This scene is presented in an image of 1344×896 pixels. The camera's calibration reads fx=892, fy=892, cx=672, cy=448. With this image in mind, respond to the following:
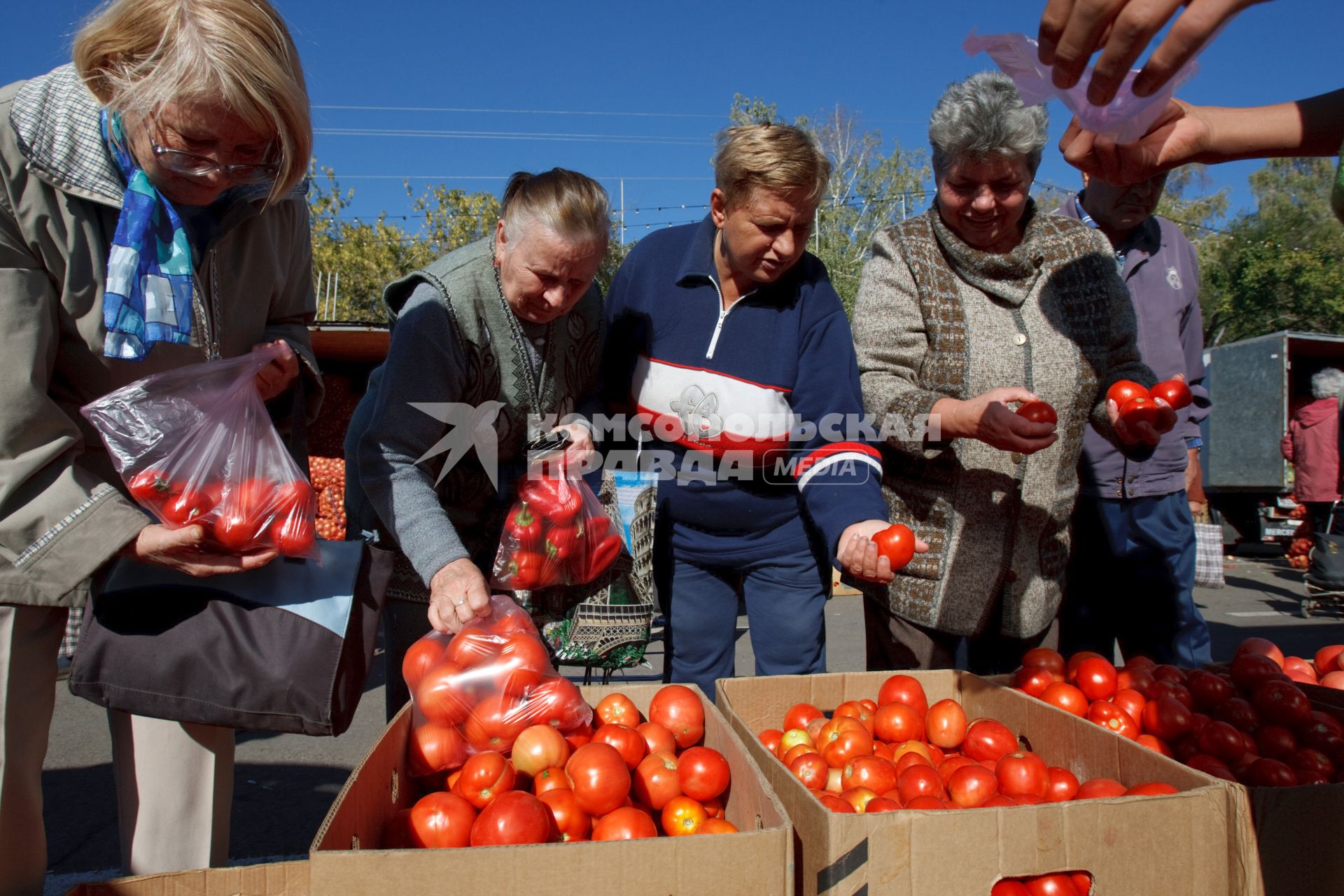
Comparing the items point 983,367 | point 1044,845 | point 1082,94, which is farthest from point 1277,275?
point 1044,845

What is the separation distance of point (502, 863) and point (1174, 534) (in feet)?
8.88

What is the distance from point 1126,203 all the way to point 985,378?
49.7 inches

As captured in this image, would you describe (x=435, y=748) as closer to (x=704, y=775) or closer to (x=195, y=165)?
(x=704, y=775)

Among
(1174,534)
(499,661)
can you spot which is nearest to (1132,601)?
(1174,534)

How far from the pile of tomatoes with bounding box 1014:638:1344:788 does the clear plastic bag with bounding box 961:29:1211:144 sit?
3.69 feet

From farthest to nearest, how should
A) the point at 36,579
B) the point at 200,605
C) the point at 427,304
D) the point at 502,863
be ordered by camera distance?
the point at 427,304 → the point at 200,605 → the point at 36,579 → the point at 502,863

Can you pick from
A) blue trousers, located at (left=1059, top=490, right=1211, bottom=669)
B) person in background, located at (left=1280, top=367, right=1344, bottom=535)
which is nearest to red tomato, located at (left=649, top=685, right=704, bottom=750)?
blue trousers, located at (left=1059, top=490, right=1211, bottom=669)

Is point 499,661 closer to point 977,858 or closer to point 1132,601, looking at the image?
point 977,858

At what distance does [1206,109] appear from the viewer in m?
1.64

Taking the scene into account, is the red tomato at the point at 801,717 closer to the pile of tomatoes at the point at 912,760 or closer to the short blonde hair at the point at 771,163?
the pile of tomatoes at the point at 912,760

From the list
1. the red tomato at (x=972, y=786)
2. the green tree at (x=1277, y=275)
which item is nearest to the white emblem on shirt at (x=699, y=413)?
the red tomato at (x=972, y=786)

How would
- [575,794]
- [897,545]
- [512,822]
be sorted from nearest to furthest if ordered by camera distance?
[512,822] < [575,794] < [897,545]

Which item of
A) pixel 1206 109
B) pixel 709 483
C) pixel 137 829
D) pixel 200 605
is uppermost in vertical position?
pixel 1206 109

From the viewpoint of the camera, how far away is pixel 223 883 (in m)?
1.22
